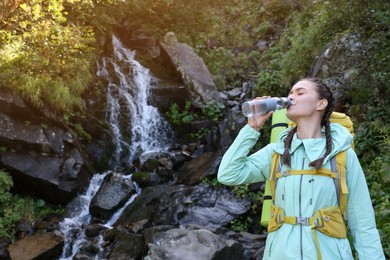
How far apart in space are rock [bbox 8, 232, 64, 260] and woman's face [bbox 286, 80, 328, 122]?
23.2 ft

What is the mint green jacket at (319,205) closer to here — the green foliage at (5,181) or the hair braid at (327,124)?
the hair braid at (327,124)

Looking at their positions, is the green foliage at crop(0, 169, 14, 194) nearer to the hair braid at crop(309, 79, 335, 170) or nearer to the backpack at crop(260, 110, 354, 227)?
the backpack at crop(260, 110, 354, 227)

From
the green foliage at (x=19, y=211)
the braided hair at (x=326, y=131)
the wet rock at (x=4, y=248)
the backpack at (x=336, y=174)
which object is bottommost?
the wet rock at (x=4, y=248)

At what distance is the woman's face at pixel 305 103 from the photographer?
2391 mm

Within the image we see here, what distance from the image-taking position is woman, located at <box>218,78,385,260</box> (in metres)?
2.12

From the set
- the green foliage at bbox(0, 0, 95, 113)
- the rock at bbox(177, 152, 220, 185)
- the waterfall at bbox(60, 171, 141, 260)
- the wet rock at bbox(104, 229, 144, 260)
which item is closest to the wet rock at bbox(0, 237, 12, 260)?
the waterfall at bbox(60, 171, 141, 260)

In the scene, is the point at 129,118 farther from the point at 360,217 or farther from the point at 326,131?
the point at 360,217

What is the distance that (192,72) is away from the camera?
13.8 m

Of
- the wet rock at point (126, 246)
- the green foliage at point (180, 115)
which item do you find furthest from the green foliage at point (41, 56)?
the wet rock at point (126, 246)

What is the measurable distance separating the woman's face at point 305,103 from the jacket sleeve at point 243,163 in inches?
10.3

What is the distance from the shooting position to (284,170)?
2285mm

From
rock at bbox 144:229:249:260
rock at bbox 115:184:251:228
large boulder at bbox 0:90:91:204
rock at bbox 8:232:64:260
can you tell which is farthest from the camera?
large boulder at bbox 0:90:91:204

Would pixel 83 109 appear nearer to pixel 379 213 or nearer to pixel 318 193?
pixel 379 213

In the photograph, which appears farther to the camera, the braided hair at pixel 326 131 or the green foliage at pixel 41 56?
the green foliage at pixel 41 56
